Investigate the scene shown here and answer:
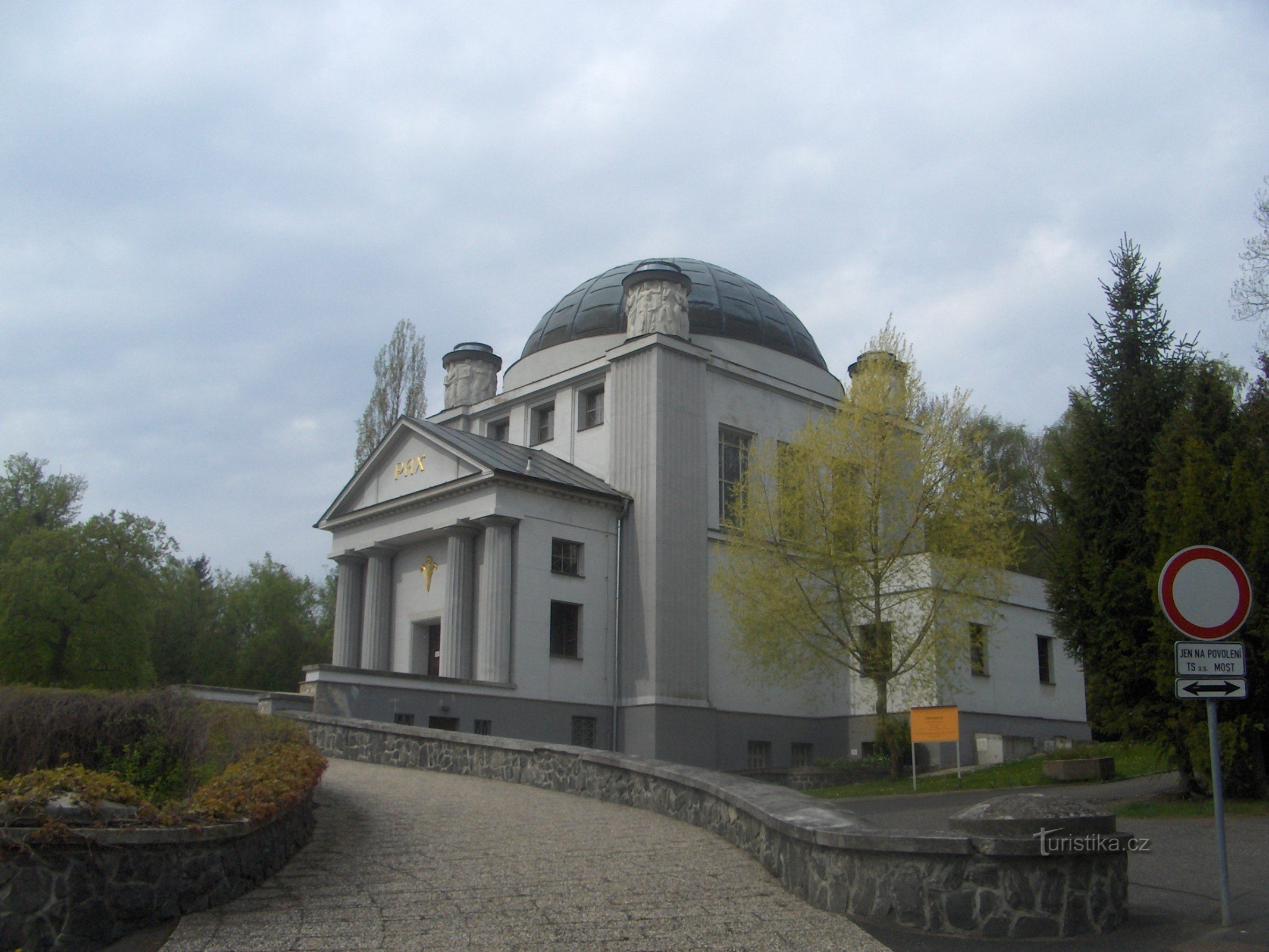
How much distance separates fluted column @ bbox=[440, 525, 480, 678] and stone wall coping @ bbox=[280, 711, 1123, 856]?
1305cm

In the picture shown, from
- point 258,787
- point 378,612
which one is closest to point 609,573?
point 378,612

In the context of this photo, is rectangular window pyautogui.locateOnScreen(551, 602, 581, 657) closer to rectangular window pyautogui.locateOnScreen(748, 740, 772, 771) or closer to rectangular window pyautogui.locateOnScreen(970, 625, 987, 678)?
rectangular window pyautogui.locateOnScreen(748, 740, 772, 771)

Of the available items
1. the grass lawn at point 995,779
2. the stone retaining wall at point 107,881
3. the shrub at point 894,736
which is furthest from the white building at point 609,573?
the stone retaining wall at point 107,881

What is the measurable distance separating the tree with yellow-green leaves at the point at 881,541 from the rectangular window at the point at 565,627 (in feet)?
16.0

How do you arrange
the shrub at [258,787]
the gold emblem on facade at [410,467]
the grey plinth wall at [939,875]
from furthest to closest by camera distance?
1. the gold emblem on facade at [410,467]
2. the shrub at [258,787]
3. the grey plinth wall at [939,875]

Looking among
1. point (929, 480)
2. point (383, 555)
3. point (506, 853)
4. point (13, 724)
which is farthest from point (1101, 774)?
point (383, 555)

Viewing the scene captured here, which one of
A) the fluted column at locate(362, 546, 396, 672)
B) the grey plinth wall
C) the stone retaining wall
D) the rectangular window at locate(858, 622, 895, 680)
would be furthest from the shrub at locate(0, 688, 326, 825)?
the fluted column at locate(362, 546, 396, 672)

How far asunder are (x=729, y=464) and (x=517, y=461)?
590 cm

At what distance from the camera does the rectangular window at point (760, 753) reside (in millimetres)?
29688

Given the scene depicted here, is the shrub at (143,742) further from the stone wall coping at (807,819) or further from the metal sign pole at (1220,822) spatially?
the metal sign pole at (1220,822)

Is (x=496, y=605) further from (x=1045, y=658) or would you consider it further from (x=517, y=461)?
(x=1045, y=658)

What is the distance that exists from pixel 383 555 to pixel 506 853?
Result: 22174 mm

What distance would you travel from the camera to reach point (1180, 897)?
28.7 ft

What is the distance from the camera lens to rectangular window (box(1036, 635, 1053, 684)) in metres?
31.6
